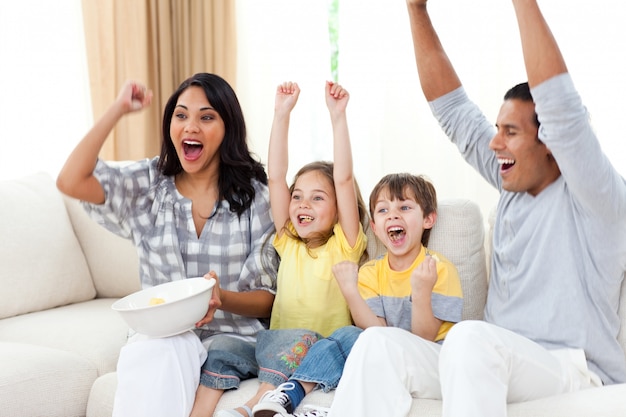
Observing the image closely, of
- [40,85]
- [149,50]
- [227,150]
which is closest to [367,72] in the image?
[149,50]

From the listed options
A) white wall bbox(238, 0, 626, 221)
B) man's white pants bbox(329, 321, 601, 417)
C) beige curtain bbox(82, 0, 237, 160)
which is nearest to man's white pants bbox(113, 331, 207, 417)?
man's white pants bbox(329, 321, 601, 417)

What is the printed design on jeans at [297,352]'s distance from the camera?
82.4 inches

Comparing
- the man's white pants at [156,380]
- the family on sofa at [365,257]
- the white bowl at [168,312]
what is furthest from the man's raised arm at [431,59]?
the man's white pants at [156,380]

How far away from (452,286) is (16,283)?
4.98 feet

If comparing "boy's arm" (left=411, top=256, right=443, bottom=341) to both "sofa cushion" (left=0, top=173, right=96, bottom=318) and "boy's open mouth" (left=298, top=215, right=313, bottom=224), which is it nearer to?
"boy's open mouth" (left=298, top=215, right=313, bottom=224)

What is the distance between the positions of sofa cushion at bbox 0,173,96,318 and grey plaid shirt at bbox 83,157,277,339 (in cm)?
56

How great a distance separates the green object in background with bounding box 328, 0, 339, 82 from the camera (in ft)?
14.4

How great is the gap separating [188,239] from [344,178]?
0.50 m

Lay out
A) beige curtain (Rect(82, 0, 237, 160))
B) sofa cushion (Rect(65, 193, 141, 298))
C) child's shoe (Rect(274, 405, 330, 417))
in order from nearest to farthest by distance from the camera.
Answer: child's shoe (Rect(274, 405, 330, 417)) < sofa cushion (Rect(65, 193, 141, 298)) < beige curtain (Rect(82, 0, 237, 160))

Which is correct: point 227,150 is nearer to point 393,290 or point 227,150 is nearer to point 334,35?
point 393,290

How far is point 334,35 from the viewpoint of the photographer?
4430mm

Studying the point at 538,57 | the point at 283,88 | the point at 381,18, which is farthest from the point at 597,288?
the point at 381,18

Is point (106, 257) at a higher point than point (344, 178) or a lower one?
lower

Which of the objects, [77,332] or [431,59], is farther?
[77,332]
